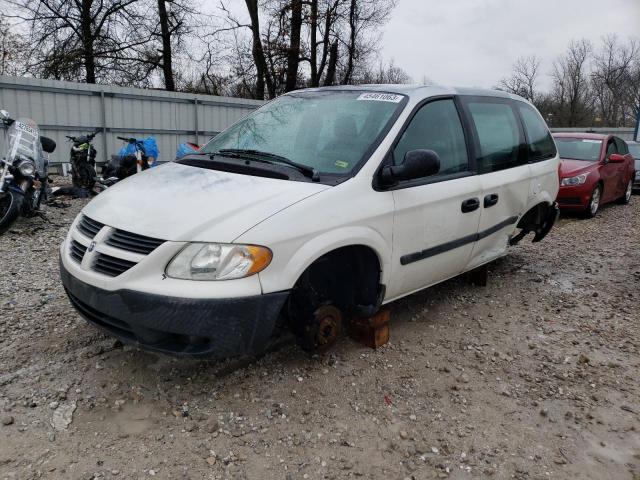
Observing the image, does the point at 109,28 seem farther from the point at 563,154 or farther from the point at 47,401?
the point at 47,401

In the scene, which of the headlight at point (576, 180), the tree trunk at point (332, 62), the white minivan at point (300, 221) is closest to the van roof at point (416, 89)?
the white minivan at point (300, 221)

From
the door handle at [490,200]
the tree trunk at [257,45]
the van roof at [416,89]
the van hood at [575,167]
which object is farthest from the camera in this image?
the tree trunk at [257,45]

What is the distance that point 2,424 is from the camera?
2598 mm

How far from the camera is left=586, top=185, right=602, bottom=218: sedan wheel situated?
9.28 m

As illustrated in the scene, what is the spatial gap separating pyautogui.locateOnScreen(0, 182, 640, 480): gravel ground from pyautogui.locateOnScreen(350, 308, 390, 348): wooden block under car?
0.25ft

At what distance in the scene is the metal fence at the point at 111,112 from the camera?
1098 cm

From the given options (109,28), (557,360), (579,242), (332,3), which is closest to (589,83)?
(332,3)

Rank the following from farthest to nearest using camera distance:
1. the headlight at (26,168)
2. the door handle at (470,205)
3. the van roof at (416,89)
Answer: the headlight at (26,168) → the door handle at (470,205) → the van roof at (416,89)

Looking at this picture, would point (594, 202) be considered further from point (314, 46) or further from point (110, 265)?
point (314, 46)

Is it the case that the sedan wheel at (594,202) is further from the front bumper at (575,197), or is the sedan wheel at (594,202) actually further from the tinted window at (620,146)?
the tinted window at (620,146)

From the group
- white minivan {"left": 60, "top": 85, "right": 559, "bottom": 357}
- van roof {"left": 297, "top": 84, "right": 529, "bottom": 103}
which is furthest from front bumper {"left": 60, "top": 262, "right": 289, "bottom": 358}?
van roof {"left": 297, "top": 84, "right": 529, "bottom": 103}

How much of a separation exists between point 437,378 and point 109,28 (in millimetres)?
19050

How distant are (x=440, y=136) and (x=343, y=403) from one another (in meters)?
2.03

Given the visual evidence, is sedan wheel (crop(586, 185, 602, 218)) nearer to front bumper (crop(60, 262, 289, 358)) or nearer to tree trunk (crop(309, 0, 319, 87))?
front bumper (crop(60, 262, 289, 358))
